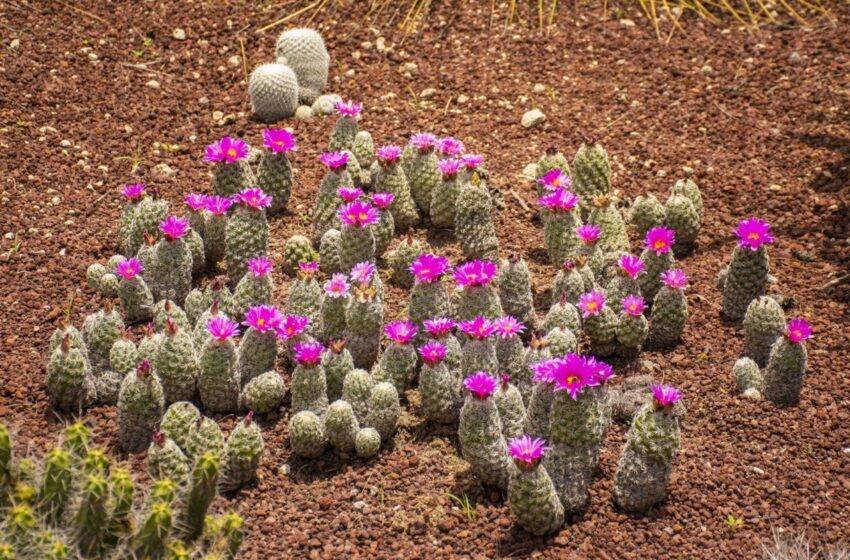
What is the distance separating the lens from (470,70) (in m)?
7.82

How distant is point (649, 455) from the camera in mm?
4410

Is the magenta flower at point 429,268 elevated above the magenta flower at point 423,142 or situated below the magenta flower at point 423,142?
below

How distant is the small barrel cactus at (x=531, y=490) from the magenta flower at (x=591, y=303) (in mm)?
1066

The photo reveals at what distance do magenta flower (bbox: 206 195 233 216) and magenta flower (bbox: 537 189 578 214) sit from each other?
1712mm

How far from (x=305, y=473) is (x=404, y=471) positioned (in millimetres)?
440

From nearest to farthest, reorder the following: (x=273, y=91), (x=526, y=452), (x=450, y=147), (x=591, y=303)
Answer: (x=526, y=452), (x=591, y=303), (x=450, y=147), (x=273, y=91)

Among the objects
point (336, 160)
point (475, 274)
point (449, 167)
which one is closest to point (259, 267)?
point (336, 160)

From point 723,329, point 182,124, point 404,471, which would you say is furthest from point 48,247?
point 723,329

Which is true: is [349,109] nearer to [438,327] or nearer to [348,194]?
[348,194]

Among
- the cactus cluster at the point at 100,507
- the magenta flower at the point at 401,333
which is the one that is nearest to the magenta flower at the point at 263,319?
the magenta flower at the point at 401,333

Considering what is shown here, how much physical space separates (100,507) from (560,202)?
299 cm

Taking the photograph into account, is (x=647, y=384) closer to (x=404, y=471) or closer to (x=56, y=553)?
(x=404, y=471)

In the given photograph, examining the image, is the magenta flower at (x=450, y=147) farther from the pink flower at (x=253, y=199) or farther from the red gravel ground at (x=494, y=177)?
the pink flower at (x=253, y=199)

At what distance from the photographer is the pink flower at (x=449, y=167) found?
6047 millimetres
